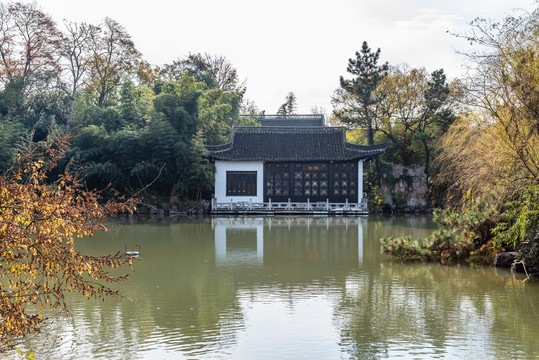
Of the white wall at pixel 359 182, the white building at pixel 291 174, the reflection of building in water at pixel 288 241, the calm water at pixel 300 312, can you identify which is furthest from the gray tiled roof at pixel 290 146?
the calm water at pixel 300 312

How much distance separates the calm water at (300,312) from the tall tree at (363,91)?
1825 centimetres

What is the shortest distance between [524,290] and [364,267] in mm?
3027

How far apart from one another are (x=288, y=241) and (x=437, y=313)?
8345mm

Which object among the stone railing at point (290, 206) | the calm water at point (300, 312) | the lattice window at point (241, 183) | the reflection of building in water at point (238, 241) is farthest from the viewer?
the lattice window at point (241, 183)

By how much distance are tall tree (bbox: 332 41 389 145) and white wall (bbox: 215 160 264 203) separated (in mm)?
5683

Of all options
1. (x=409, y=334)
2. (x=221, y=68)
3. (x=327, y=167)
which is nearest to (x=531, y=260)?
(x=409, y=334)

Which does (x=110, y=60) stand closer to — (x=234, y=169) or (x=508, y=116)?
(x=234, y=169)

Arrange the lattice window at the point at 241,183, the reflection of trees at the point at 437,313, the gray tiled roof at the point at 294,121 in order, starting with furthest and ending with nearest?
1. the gray tiled roof at the point at 294,121
2. the lattice window at the point at 241,183
3. the reflection of trees at the point at 437,313

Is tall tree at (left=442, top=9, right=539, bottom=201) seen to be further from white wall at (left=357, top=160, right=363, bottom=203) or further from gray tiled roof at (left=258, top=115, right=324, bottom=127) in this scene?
gray tiled roof at (left=258, top=115, right=324, bottom=127)

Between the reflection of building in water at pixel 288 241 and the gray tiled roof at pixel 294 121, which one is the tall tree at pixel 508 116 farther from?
the gray tiled roof at pixel 294 121

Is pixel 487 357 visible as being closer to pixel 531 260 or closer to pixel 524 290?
pixel 524 290

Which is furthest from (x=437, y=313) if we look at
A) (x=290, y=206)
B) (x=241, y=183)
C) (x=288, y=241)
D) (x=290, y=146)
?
(x=290, y=146)

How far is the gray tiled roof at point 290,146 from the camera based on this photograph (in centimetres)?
2736

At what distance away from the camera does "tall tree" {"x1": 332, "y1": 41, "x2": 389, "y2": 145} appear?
29.7m
